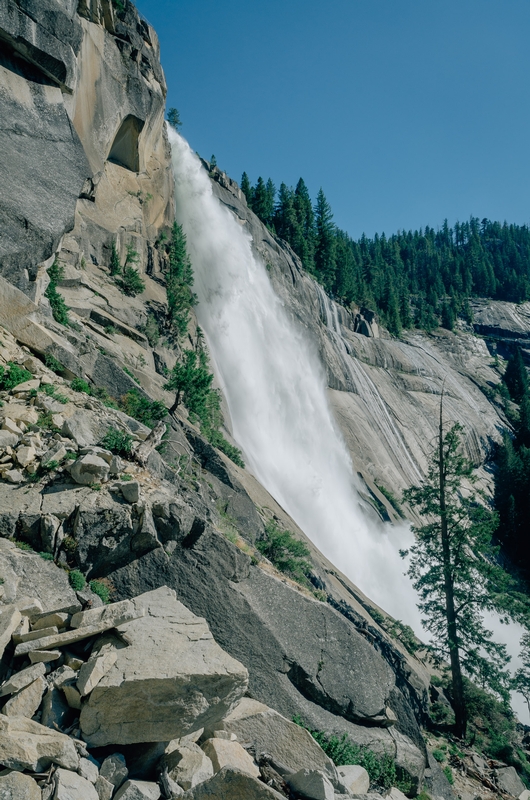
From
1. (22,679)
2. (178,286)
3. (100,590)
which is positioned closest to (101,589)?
(100,590)

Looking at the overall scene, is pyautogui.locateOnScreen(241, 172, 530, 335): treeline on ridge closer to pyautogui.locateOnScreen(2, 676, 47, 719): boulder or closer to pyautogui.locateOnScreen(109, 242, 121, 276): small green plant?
pyautogui.locateOnScreen(109, 242, 121, 276): small green plant

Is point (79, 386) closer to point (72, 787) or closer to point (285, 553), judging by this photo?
point (285, 553)

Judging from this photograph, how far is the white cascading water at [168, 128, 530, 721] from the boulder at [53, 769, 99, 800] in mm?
20288

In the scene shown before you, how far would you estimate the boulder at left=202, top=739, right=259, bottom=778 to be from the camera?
5.56 metres

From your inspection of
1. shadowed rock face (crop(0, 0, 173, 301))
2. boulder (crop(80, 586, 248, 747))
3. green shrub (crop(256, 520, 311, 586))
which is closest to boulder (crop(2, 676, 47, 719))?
boulder (crop(80, 586, 248, 747))

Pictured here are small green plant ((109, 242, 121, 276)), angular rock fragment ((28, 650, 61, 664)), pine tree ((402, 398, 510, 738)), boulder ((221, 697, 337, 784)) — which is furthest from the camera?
small green plant ((109, 242, 121, 276))

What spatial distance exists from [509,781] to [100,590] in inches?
488

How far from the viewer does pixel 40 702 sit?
5.16 metres

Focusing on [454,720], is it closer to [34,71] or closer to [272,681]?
[272,681]

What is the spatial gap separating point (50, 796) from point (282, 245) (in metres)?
48.9

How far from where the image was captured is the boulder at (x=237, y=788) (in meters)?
4.59

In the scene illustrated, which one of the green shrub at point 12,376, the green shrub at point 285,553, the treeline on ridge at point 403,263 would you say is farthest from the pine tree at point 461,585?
the treeline on ridge at point 403,263

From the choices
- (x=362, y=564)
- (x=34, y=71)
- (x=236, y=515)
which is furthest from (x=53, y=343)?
(x=362, y=564)

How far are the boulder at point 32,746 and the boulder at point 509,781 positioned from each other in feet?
41.7
